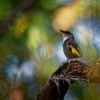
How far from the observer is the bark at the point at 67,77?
2.38 m

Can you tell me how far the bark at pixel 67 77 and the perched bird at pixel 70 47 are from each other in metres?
1.09

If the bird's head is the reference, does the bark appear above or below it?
below

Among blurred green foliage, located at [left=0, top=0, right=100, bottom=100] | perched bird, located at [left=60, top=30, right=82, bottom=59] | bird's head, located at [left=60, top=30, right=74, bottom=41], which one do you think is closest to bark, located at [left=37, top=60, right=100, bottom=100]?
blurred green foliage, located at [left=0, top=0, right=100, bottom=100]

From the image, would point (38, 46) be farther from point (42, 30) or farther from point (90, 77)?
point (90, 77)

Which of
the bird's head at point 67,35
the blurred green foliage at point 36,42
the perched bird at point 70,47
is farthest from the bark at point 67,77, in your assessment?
the bird's head at point 67,35

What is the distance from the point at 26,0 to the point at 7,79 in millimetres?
1894

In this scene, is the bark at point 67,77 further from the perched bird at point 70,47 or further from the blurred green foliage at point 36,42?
the perched bird at point 70,47

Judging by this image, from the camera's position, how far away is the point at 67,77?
2557 mm

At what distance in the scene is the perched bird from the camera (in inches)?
152

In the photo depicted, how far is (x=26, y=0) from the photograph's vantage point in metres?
1.45

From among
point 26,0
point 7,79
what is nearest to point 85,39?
point 7,79

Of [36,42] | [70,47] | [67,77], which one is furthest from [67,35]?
[67,77]

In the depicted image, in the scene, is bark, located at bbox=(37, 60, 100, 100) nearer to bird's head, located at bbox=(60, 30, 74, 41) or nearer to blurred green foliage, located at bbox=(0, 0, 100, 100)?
blurred green foliage, located at bbox=(0, 0, 100, 100)

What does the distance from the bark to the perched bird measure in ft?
A: 3.58
